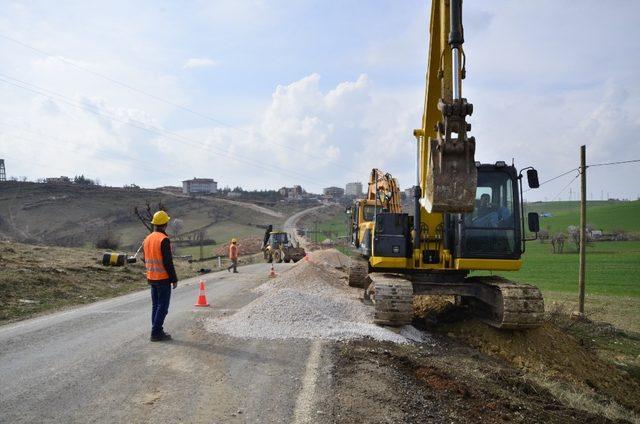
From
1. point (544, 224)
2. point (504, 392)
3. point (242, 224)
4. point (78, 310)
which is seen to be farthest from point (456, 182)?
point (544, 224)

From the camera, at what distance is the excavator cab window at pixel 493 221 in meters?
10.7

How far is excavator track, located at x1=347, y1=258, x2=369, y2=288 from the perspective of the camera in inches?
575

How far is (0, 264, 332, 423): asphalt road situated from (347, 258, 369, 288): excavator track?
5.88m

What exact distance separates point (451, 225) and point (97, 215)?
60.3 meters

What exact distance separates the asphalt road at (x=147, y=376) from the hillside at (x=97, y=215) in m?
41.3

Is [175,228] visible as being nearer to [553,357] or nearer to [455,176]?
[553,357]

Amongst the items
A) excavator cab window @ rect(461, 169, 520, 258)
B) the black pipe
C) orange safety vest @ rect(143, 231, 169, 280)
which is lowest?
orange safety vest @ rect(143, 231, 169, 280)

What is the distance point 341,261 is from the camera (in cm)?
3119

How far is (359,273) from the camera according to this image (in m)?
14.7

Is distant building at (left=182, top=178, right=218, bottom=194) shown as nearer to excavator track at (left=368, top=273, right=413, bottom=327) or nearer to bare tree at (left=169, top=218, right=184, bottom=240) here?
bare tree at (left=169, top=218, right=184, bottom=240)

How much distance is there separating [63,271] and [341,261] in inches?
641

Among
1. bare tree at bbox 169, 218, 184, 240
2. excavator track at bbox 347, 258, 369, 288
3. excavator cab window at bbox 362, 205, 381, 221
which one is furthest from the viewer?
bare tree at bbox 169, 218, 184, 240

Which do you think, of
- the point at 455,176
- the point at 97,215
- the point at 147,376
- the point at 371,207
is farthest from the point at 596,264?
the point at 97,215

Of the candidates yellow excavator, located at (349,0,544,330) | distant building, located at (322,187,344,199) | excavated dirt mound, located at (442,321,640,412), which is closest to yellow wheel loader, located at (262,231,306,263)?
yellow excavator, located at (349,0,544,330)
